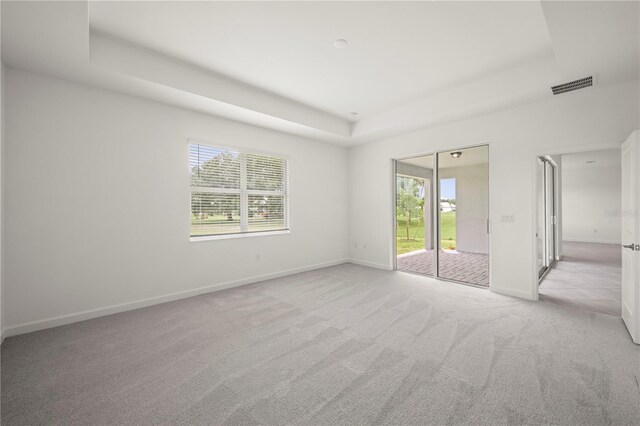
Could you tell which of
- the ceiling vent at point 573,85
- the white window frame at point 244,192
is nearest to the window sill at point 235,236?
the white window frame at point 244,192

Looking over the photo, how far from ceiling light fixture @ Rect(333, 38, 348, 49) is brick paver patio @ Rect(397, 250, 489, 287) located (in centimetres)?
390

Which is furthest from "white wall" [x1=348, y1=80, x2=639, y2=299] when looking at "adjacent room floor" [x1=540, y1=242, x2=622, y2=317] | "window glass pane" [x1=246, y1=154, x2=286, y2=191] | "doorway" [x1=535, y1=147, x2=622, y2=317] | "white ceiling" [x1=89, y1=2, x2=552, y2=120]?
"window glass pane" [x1=246, y1=154, x2=286, y2=191]

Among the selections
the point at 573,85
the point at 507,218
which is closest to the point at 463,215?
the point at 507,218

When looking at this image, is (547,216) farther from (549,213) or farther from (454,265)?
(454,265)

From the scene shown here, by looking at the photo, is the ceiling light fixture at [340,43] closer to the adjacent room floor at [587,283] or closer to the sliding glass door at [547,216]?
the sliding glass door at [547,216]

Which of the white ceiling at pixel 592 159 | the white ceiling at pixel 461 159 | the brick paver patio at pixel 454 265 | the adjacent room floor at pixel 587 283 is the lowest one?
the adjacent room floor at pixel 587 283

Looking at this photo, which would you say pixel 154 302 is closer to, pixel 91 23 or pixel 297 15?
pixel 91 23

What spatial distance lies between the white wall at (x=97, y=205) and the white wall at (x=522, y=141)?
358 cm

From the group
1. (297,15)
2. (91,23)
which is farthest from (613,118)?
(91,23)

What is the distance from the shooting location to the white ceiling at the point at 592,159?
22.7ft

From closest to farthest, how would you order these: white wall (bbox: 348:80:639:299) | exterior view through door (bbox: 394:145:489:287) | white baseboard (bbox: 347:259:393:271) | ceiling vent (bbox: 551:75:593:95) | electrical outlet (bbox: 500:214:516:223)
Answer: ceiling vent (bbox: 551:75:593:95) → white wall (bbox: 348:80:639:299) → electrical outlet (bbox: 500:214:516:223) → exterior view through door (bbox: 394:145:489:287) → white baseboard (bbox: 347:259:393:271)

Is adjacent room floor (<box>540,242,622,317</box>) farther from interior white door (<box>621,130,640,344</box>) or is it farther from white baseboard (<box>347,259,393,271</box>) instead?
white baseboard (<box>347,259,393,271</box>)

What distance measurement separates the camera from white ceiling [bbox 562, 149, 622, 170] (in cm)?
691

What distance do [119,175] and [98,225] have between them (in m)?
0.66
